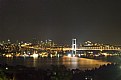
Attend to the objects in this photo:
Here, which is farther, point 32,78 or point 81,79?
point 81,79

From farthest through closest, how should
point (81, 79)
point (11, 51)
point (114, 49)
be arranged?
1. point (114, 49)
2. point (11, 51)
3. point (81, 79)

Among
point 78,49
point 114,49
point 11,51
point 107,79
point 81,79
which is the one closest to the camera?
point 81,79

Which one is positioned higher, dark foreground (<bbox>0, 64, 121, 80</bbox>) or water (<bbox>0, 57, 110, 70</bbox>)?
water (<bbox>0, 57, 110, 70</bbox>)

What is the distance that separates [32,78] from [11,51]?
18.2 m

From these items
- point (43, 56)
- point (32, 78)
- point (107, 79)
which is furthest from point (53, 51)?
point (32, 78)

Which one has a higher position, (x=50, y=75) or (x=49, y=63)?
(x=49, y=63)

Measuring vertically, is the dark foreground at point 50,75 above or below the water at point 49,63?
below

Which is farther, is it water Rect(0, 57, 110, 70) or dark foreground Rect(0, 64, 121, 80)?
water Rect(0, 57, 110, 70)

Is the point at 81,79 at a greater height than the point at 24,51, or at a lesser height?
lesser

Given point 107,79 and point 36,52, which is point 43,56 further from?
point 107,79

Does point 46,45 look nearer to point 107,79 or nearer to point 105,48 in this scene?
point 105,48

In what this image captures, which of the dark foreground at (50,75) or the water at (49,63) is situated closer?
the dark foreground at (50,75)

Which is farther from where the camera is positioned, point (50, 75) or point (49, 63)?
point (49, 63)

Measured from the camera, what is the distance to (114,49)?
96.1 feet
